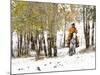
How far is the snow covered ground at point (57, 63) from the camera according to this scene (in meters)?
2.16

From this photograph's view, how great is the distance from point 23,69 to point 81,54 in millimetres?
672

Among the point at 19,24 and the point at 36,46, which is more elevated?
the point at 19,24

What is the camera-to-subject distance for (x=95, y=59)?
2.48m

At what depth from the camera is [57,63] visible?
2.31 m

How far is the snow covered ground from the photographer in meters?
2.16
